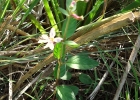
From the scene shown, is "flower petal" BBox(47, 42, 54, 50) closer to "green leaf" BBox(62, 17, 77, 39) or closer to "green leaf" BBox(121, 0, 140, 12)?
"green leaf" BBox(62, 17, 77, 39)

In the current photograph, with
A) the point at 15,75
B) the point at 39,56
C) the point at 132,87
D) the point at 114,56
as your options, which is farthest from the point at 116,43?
the point at 15,75

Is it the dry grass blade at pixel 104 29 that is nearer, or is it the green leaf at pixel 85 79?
the dry grass blade at pixel 104 29

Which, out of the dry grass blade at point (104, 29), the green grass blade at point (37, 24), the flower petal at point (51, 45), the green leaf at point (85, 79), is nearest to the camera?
the flower petal at point (51, 45)

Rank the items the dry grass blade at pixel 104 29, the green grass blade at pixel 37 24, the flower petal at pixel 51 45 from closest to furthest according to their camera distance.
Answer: the flower petal at pixel 51 45
the dry grass blade at pixel 104 29
the green grass blade at pixel 37 24

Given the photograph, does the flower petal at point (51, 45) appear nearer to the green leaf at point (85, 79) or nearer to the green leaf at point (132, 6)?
the green leaf at point (85, 79)

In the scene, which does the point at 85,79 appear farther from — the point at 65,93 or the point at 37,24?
the point at 37,24

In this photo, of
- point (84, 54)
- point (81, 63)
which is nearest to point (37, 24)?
point (84, 54)

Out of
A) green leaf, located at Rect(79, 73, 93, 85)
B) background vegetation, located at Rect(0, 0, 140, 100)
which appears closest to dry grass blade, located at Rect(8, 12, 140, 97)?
background vegetation, located at Rect(0, 0, 140, 100)

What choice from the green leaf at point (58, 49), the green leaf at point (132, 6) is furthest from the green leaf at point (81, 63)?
the green leaf at point (132, 6)
